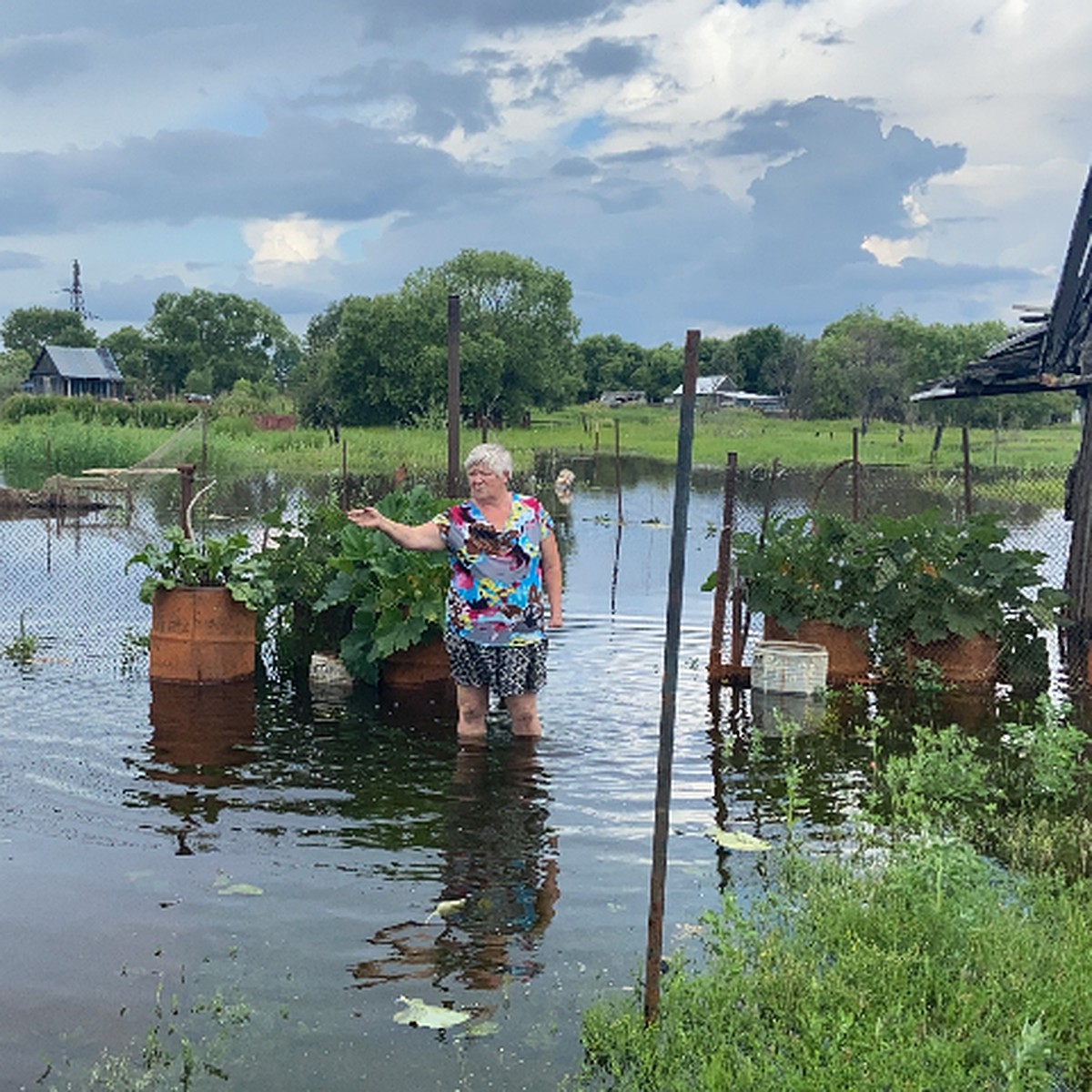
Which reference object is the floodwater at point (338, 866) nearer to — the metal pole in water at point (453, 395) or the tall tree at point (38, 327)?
the metal pole in water at point (453, 395)

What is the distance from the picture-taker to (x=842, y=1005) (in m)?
4.24

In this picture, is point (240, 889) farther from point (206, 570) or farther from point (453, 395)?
point (453, 395)

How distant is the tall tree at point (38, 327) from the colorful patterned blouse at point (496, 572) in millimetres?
122780

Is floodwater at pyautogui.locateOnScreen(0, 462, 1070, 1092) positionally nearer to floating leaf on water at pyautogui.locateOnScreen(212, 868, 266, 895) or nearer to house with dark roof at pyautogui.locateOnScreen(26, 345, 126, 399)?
floating leaf on water at pyautogui.locateOnScreen(212, 868, 266, 895)

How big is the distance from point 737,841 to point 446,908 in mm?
1604

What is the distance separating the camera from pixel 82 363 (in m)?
99.0

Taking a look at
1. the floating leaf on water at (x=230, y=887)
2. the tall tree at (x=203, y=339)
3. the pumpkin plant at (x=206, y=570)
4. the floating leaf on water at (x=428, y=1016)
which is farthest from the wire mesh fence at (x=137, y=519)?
the tall tree at (x=203, y=339)

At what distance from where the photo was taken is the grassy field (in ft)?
131

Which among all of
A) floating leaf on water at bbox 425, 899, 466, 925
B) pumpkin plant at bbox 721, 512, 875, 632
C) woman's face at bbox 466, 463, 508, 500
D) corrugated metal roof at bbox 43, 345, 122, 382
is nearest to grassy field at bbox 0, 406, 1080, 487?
pumpkin plant at bbox 721, 512, 875, 632

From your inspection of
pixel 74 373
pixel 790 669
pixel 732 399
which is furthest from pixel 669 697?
pixel 732 399

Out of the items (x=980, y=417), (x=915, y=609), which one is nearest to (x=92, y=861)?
(x=915, y=609)

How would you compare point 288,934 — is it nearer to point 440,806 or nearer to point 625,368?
point 440,806

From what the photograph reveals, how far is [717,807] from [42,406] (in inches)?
2298

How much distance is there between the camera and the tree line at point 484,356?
6975 cm
